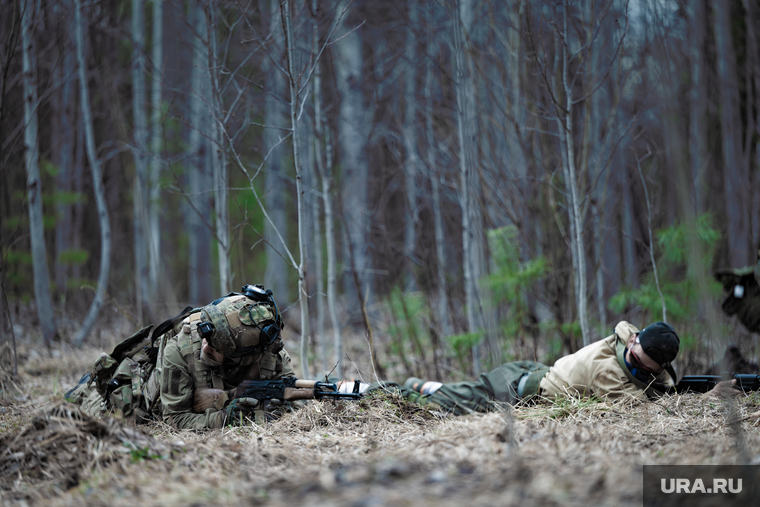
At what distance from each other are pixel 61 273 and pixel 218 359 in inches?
295

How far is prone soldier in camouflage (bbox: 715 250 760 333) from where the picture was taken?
4613 mm

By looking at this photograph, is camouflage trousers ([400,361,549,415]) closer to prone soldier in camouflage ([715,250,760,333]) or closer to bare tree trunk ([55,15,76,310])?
prone soldier in camouflage ([715,250,760,333])

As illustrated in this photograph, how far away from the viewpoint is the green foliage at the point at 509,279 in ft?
17.5

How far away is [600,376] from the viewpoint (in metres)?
3.80

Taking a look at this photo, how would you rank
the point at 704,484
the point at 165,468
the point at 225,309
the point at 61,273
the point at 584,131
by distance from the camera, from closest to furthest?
1. the point at 704,484
2. the point at 165,468
3. the point at 225,309
4. the point at 584,131
5. the point at 61,273

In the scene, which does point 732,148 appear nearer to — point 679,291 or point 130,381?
point 679,291

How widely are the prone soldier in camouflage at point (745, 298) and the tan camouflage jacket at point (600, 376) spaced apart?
1.33 m

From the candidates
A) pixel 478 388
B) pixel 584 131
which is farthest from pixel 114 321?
pixel 584 131

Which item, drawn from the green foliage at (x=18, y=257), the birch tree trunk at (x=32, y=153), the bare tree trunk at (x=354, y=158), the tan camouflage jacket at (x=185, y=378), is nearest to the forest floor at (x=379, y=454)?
the tan camouflage jacket at (x=185, y=378)

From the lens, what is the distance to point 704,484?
6.55ft

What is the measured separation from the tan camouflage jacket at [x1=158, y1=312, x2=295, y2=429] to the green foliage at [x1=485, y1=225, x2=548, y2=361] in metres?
2.84

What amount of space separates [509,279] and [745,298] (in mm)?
2021

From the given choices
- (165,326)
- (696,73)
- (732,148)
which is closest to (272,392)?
(165,326)

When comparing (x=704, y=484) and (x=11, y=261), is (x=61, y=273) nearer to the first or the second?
(x=11, y=261)
